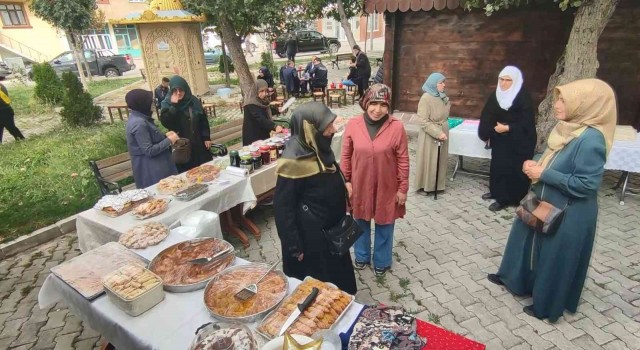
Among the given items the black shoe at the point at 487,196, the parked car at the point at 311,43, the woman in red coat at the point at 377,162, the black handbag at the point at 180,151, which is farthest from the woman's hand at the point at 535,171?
the parked car at the point at 311,43

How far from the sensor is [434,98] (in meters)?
→ 5.09

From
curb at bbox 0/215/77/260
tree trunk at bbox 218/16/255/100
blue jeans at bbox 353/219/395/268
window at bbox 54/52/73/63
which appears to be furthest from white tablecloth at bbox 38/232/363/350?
window at bbox 54/52/73/63

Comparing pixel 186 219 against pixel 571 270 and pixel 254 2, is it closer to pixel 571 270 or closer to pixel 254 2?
pixel 571 270

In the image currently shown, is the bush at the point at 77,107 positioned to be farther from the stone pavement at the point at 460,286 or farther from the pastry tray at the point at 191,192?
the pastry tray at the point at 191,192

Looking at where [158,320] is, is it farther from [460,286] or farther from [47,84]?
[47,84]

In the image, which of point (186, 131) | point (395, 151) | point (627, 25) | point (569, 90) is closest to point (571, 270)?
point (569, 90)

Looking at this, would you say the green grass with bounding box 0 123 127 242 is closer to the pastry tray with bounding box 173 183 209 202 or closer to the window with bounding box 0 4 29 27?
the pastry tray with bounding box 173 183 209 202

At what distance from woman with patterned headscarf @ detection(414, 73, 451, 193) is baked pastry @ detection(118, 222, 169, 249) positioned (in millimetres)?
3782

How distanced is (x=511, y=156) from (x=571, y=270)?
7.54 ft

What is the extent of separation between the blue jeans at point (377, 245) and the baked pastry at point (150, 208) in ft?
6.10

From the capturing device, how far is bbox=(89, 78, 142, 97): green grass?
53.7 feet

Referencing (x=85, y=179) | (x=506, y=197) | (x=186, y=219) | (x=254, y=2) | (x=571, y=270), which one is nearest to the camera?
(x=571, y=270)

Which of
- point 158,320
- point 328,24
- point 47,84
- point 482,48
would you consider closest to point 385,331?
point 158,320

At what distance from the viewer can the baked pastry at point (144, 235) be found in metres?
2.69
